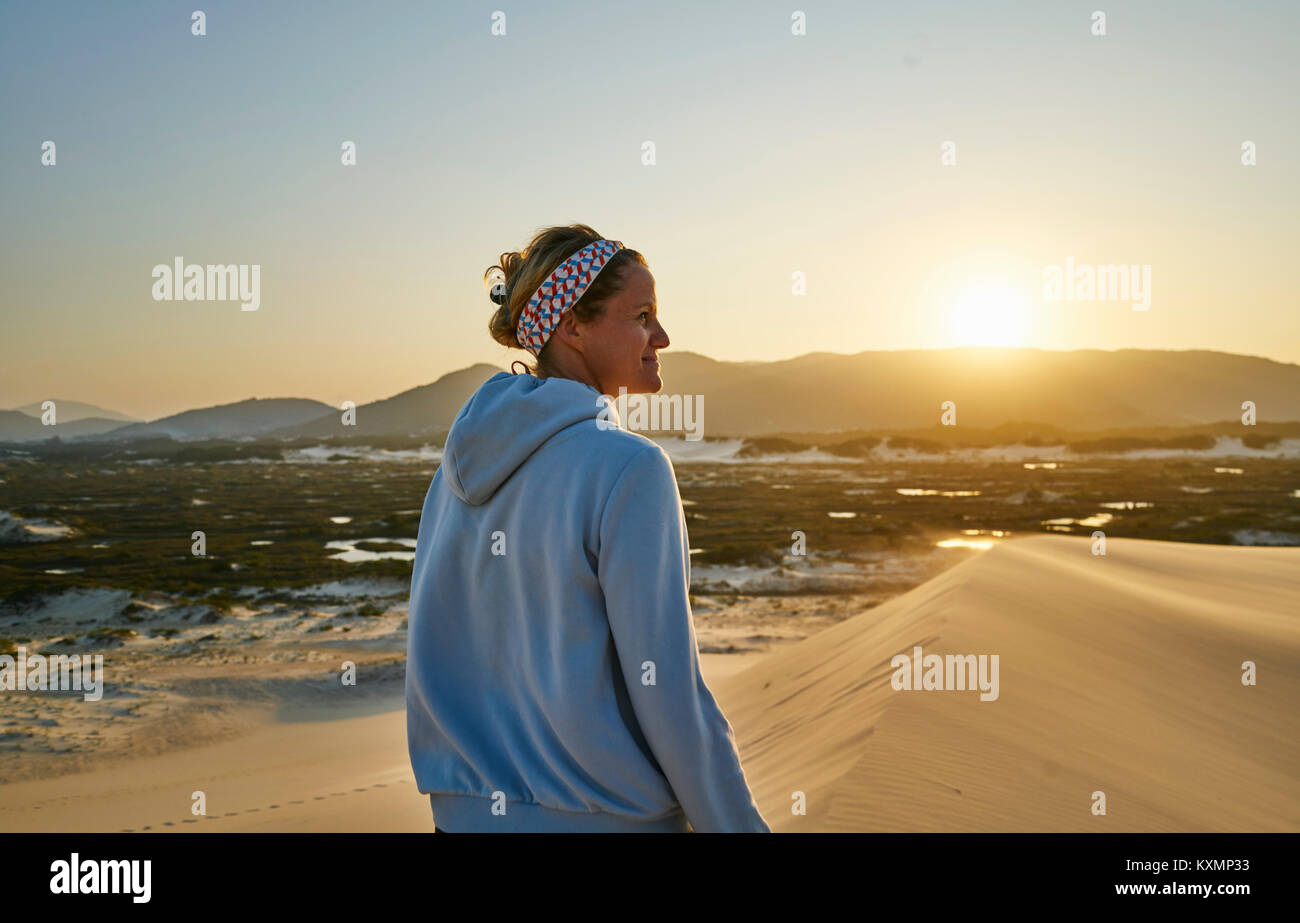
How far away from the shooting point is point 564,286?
1859 mm

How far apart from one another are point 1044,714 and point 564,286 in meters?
5.57

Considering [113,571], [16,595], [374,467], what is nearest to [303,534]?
[113,571]

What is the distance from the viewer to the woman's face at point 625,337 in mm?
1904

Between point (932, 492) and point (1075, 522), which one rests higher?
point (932, 492)

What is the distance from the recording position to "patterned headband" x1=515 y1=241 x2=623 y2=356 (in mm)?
1857

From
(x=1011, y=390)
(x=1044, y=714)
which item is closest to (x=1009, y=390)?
(x=1011, y=390)

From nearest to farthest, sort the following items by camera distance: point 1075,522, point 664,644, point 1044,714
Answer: point 664,644
point 1044,714
point 1075,522

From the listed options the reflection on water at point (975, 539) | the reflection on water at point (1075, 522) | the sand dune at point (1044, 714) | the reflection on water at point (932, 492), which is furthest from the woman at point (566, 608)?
the reflection on water at point (932, 492)

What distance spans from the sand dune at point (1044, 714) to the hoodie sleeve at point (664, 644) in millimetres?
3003

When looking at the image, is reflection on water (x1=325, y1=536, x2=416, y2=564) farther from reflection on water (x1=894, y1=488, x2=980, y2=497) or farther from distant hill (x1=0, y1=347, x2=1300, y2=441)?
distant hill (x1=0, y1=347, x2=1300, y2=441)

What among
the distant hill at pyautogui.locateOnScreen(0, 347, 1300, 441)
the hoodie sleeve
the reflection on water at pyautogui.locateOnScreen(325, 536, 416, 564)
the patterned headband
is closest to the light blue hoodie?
the hoodie sleeve

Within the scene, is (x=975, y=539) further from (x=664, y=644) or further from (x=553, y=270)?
(x=664, y=644)
